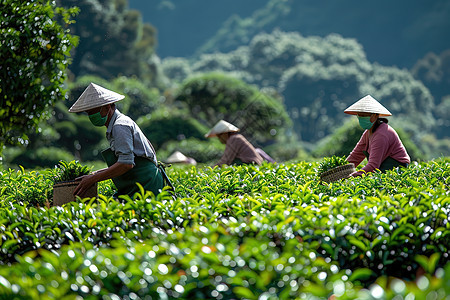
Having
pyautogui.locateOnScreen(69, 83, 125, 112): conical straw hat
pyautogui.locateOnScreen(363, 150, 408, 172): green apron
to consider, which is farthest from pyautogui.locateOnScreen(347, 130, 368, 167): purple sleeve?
pyautogui.locateOnScreen(69, 83, 125, 112): conical straw hat

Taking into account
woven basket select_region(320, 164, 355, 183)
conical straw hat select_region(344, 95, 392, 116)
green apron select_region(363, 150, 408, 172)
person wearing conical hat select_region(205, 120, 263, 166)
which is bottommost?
person wearing conical hat select_region(205, 120, 263, 166)

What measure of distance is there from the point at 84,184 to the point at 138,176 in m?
0.47

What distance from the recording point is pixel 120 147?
4.63m

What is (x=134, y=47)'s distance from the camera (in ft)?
198

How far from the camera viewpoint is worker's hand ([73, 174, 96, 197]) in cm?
473

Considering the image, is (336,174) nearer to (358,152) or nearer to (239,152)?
(358,152)

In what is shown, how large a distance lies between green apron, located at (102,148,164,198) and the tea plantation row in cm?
70

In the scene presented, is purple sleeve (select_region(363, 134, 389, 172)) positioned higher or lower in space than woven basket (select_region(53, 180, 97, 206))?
higher

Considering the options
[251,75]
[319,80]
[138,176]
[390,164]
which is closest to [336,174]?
[390,164]

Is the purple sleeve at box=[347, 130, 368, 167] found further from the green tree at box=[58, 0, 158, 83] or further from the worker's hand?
the green tree at box=[58, 0, 158, 83]

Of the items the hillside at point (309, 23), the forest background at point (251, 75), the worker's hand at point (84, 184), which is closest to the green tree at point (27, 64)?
the forest background at point (251, 75)

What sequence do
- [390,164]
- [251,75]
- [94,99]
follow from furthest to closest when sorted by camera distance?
[251,75]
[390,164]
[94,99]

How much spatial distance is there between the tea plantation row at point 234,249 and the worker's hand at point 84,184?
0.63 meters

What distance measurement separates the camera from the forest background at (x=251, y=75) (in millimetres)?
25828
